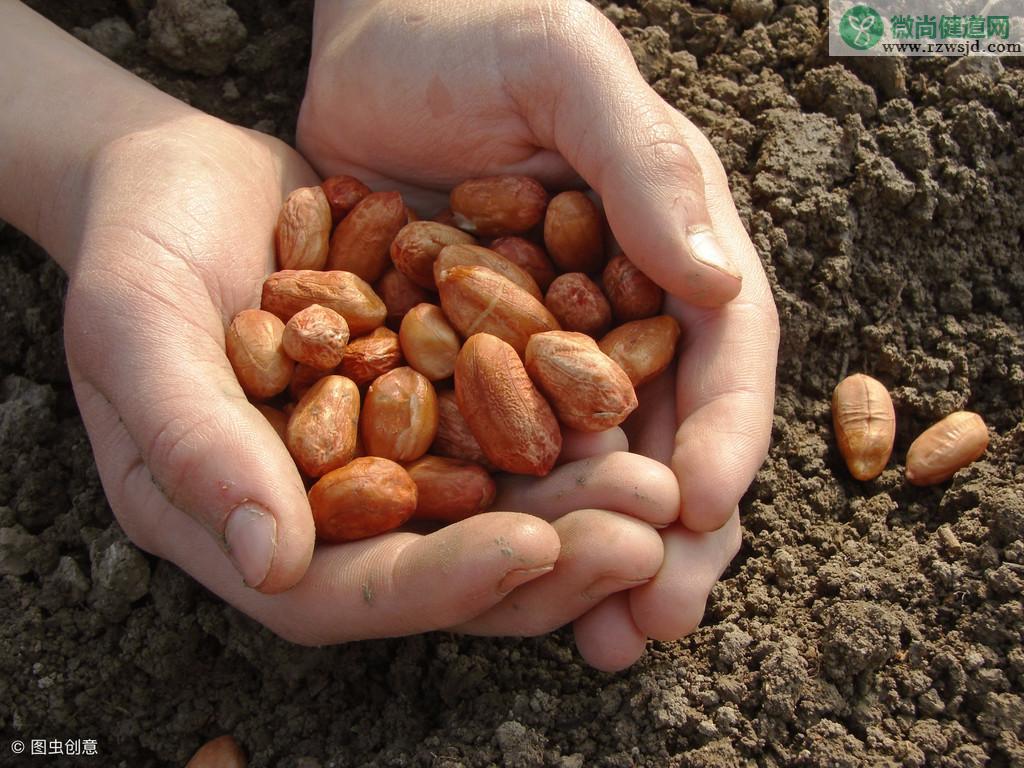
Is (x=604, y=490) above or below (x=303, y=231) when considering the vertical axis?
below

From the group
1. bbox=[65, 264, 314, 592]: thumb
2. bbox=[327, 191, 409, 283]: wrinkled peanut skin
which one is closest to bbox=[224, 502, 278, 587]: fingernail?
bbox=[65, 264, 314, 592]: thumb

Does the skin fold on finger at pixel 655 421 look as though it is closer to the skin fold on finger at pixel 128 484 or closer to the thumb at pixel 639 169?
the thumb at pixel 639 169

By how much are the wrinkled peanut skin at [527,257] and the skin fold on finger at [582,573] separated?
61 centimetres

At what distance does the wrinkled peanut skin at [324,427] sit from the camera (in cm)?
170

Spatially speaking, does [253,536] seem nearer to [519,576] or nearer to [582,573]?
[519,576]

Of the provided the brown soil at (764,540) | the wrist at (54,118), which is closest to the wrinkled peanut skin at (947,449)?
the brown soil at (764,540)

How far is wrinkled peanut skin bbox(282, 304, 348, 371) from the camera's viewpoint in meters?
1.78

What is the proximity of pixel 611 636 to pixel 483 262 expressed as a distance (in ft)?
2.53

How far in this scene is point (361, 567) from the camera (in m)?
1.58

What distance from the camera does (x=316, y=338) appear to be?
1788 millimetres

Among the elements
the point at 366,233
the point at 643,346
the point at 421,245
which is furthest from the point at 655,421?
the point at 366,233

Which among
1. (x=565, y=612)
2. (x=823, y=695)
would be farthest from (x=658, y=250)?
(x=823, y=695)

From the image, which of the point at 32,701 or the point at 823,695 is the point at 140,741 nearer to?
the point at 32,701

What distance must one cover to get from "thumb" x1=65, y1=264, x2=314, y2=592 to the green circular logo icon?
1.69m
